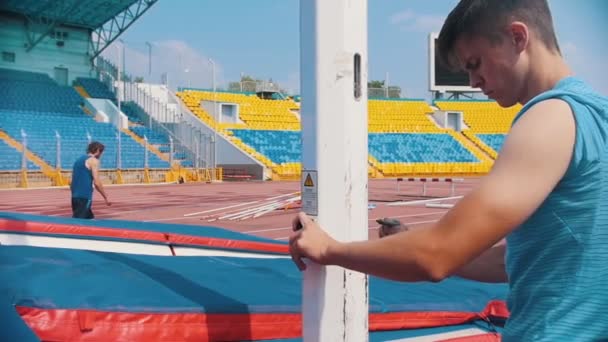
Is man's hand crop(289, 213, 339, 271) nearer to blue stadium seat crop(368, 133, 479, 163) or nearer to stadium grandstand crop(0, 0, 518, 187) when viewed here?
stadium grandstand crop(0, 0, 518, 187)

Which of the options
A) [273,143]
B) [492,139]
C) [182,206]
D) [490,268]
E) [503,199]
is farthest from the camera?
[492,139]

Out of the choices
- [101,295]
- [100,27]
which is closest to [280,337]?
[101,295]

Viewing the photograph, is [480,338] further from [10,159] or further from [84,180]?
[10,159]

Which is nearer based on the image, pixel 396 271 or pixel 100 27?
pixel 396 271

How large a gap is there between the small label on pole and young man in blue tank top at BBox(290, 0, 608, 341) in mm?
461

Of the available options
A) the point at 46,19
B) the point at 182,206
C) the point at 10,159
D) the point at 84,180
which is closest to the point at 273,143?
the point at 10,159

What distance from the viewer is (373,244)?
3.27 feet

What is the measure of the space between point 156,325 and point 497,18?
1.43 m

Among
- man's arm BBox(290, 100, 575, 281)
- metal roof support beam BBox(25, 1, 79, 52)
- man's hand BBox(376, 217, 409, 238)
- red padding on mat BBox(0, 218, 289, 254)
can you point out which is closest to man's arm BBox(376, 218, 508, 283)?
man's hand BBox(376, 217, 409, 238)

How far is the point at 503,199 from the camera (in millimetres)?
879

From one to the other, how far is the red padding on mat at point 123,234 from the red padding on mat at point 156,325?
209 cm

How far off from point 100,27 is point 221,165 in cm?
1071

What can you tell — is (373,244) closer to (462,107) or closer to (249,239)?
(249,239)

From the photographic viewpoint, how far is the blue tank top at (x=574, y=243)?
92 centimetres
